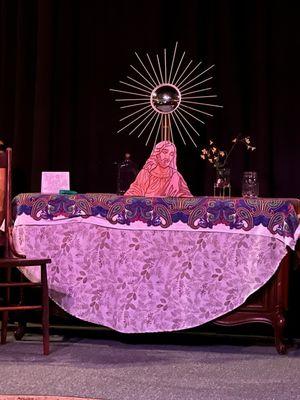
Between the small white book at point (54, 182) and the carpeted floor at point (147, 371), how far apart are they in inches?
30.8

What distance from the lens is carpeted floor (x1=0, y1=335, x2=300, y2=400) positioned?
2.76 metres

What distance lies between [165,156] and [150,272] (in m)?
0.65

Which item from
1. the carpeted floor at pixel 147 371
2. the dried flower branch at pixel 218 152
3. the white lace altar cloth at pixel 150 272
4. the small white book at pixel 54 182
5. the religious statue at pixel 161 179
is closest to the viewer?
the carpeted floor at pixel 147 371

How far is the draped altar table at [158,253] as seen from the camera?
3529mm

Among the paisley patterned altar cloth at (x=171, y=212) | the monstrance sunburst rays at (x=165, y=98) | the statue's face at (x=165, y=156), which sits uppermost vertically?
the monstrance sunburst rays at (x=165, y=98)

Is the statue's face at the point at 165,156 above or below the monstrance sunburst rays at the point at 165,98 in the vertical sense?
below

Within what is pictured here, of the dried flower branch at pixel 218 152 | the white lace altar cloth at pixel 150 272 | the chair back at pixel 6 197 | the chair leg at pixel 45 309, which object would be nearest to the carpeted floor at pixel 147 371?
the chair leg at pixel 45 309

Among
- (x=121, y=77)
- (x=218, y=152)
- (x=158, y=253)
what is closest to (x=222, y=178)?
(x=218, y=152)

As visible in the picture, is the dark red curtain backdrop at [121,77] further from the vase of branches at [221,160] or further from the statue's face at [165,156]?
the statue's face at [165,156]

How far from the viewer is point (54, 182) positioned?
4078mm

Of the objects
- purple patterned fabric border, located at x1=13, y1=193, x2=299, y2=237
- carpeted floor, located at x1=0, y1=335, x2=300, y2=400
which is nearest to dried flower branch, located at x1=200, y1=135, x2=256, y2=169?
purple patterned fabric border, located at x1=13, y1=193, x2=299, y2=237

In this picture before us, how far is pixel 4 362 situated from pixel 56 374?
35 cm

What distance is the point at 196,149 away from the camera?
440 centimetres

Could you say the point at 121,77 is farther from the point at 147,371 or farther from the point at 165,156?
the point at 147,371
